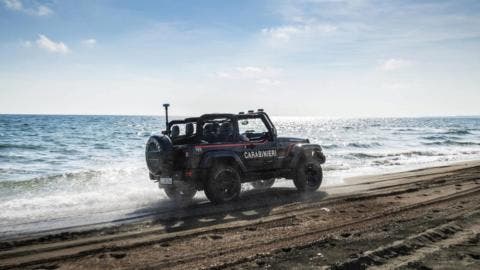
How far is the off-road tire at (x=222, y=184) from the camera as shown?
9.66 meters

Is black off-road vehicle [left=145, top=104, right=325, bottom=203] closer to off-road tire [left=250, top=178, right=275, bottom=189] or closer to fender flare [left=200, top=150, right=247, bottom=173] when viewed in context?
fender flare [left=200, top=150, right=247, bottom=173]

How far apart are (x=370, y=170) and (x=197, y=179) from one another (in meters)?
10.4

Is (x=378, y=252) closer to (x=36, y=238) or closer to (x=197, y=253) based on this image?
(x=197, y=253)

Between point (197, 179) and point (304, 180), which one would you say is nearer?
point (197, 179)

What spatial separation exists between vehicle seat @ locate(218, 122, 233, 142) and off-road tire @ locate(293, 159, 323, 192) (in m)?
2.20

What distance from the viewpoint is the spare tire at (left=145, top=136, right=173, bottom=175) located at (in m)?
9.45

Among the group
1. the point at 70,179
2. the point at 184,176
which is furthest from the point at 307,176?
the point at 70,179

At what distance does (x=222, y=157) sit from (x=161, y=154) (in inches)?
55.1

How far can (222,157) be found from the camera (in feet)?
32.6

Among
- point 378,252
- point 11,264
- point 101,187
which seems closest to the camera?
point 378,252

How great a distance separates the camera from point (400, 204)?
905 cm

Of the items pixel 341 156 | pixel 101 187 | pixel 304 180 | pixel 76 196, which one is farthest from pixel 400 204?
pixel 341 156

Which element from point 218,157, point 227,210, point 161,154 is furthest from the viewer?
point 218,157

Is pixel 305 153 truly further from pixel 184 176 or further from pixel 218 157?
pixel 184 176
